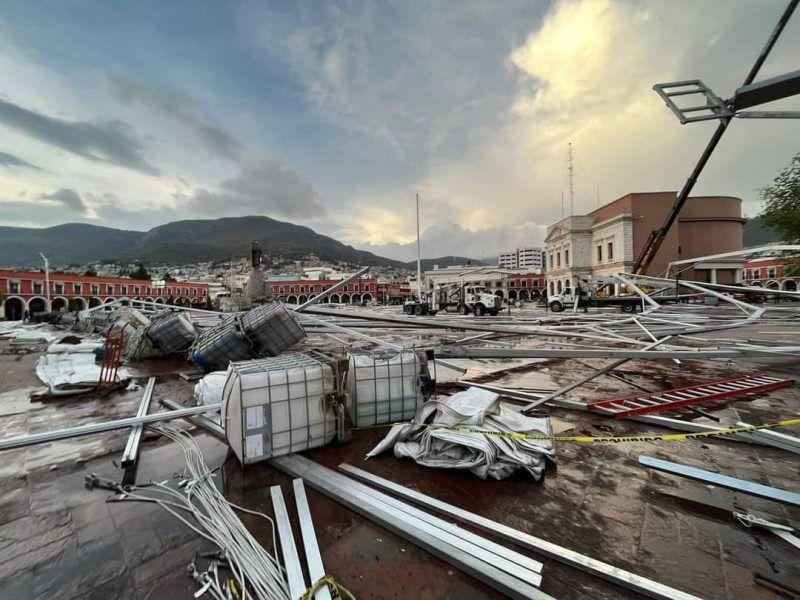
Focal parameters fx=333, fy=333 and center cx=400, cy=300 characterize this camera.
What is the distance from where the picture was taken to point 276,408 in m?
3.65

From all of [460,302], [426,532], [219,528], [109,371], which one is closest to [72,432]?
[219,528]

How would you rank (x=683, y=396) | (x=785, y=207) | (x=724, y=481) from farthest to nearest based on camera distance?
(x=785, y=207), (x=683, y=396), (x=724, y=481)

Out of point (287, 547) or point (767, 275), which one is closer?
point (287, 547)

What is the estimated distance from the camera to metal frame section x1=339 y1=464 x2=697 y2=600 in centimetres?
204

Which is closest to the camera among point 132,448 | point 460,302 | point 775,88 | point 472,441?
point 472,441

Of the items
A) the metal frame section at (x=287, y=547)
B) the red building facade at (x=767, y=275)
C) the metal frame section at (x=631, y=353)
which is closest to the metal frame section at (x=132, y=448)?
the metal frame section at (x=287, y=547)

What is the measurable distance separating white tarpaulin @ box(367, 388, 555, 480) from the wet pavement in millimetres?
138

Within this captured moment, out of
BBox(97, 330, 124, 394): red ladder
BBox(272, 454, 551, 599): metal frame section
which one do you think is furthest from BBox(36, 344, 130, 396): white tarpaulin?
BBox(272, 454, 551, 599): metal frame section

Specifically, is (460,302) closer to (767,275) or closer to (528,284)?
(528,284)

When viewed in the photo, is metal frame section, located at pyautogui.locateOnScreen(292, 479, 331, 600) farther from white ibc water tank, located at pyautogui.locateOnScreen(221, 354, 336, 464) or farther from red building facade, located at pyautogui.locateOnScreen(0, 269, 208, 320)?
red building facade, located at pyautogui.locateOnScreen(0, 269, 208, 320)

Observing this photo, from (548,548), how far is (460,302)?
28261mm

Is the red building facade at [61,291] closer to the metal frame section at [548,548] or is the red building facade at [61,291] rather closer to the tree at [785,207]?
the metal frame section at [548,548]

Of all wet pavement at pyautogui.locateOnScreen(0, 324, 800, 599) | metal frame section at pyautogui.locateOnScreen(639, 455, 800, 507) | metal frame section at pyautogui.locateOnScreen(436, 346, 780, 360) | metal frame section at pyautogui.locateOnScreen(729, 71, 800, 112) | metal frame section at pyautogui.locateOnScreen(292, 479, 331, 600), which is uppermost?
metal frame section at pyautogui.locateOnScreen(729, 71, 800, 112)

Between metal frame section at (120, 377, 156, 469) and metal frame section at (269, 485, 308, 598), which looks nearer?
metal frame section at (269, 485, 308, 598)
